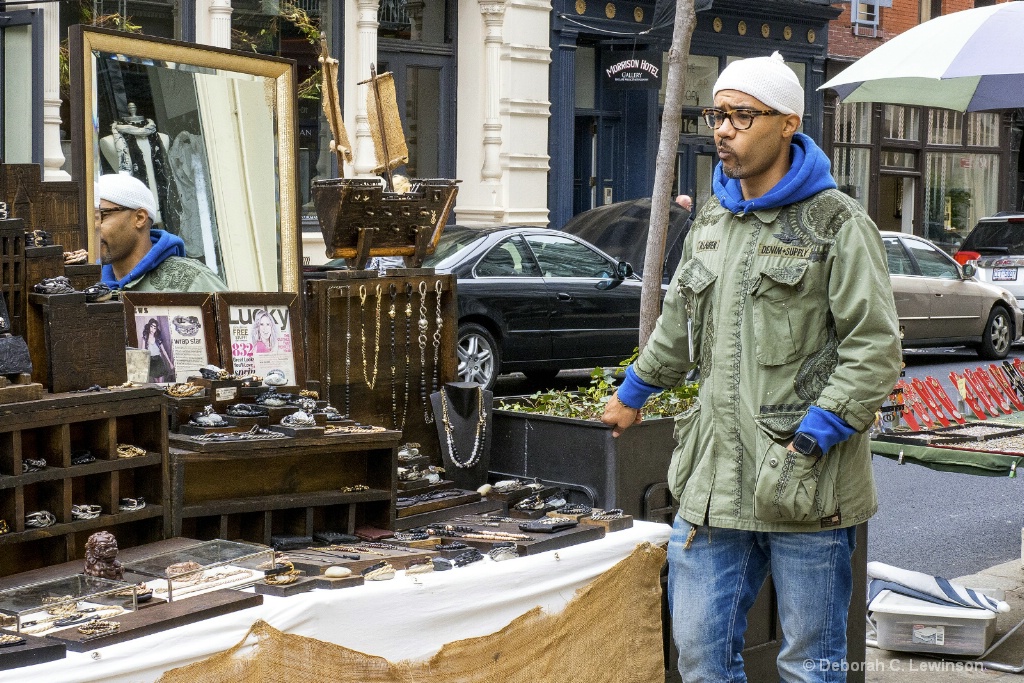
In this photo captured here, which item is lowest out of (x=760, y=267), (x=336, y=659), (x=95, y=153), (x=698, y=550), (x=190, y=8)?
(x=336, y=659)

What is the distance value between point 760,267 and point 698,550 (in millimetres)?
716

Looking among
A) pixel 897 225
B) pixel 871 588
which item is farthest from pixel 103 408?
pixel 897 225

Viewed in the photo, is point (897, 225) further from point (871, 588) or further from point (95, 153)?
point (95, 153)

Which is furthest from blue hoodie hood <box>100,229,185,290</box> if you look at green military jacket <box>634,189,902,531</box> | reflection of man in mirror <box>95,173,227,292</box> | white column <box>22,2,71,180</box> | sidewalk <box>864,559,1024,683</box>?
white column <box>22,2,71,180</box>

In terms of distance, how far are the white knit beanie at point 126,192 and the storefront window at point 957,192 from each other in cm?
2394

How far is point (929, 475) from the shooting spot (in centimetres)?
1002

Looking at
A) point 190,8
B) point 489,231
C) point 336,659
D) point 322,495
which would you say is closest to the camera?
point 336,659

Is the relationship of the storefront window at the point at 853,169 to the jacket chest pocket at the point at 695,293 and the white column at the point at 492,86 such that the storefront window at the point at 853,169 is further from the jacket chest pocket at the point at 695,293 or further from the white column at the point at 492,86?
the jacket chest pocket at the point at 695,293

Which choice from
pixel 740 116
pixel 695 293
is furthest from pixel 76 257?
pixel 740 116

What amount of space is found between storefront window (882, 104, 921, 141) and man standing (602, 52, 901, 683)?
23.6m

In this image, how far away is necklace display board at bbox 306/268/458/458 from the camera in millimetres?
4555

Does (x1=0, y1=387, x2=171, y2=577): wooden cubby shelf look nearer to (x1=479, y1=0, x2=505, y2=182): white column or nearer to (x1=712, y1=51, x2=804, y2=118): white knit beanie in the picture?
(x1=712, y1=51, x2=804, y2=118): white knit beanie

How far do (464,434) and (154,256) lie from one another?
118 cm

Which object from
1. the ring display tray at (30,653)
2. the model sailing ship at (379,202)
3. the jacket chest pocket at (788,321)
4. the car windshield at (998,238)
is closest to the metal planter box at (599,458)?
the model sailing ship at (379,202)
